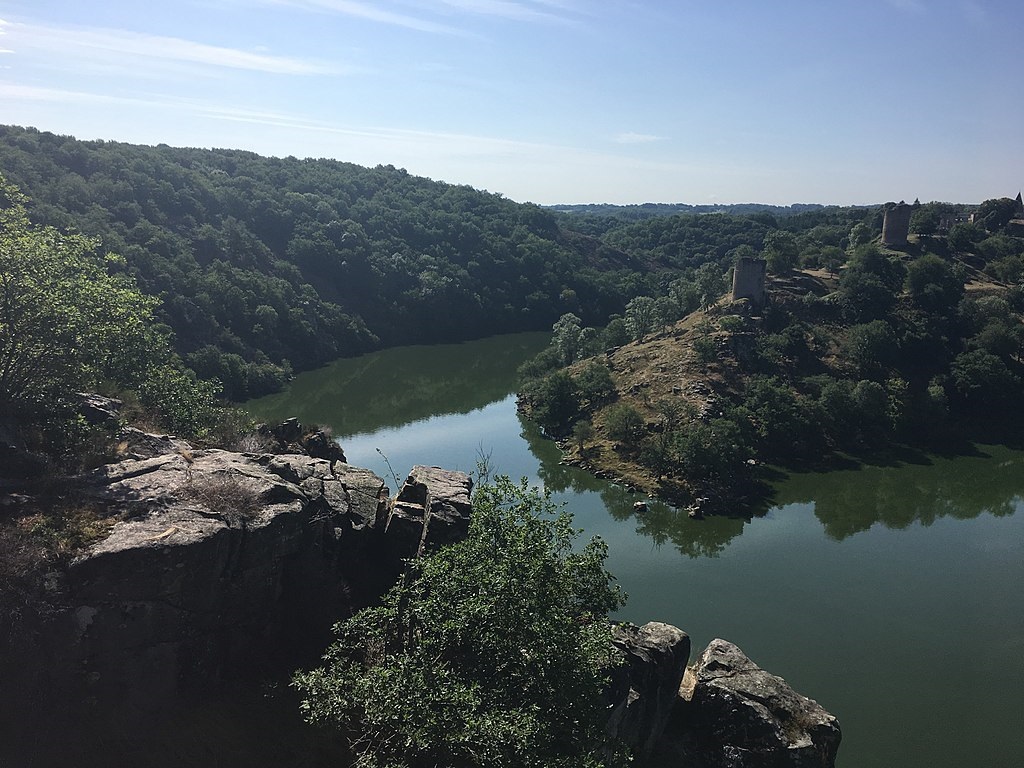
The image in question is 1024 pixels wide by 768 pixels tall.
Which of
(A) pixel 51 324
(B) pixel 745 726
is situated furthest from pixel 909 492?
(A) pixel 51 324

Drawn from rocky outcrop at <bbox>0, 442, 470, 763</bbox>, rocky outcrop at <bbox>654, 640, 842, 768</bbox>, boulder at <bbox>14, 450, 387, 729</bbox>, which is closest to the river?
rocky outcrop at <bbox>654, 640, 842, 768</bbox>

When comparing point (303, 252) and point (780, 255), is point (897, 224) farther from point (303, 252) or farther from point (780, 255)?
point (303, 252)

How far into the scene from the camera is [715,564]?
31.4 meters

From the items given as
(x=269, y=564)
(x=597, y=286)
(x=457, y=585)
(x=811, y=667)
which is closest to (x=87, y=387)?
(x=269, y=564)

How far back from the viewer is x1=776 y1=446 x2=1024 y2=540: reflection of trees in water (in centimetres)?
3772

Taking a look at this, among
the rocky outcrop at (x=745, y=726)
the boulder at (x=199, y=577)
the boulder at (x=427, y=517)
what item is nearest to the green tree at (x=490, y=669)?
the boulder at (x=199, y=577)

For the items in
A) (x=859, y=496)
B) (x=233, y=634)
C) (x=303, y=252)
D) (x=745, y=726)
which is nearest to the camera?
(x=233, y=634)

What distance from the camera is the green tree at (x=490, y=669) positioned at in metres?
11.0

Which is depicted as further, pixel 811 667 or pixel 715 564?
pixel 715 564

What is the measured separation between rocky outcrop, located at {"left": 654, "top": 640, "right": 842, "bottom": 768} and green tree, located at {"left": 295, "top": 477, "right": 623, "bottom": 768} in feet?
17.4

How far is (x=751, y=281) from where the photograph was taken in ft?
187

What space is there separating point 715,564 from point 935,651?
9192 mm

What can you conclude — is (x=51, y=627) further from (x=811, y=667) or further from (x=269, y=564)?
(x=811, y=667)

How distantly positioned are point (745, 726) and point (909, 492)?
30788 mm
